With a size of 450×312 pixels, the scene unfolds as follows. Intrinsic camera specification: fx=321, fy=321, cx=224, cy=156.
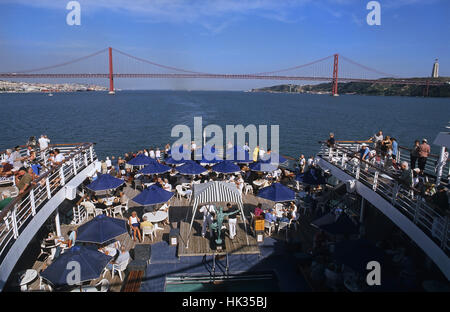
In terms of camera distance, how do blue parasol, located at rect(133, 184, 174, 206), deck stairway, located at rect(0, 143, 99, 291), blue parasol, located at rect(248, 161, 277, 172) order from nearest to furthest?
1. deck stairway, located at rect(0, 143, 99, 291)
2. blue parasol, located at rect(133, 184, 174, 206)
3. blue parasol, located at rect(248, 161, 277, 172)

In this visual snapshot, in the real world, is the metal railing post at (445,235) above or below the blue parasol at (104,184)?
above

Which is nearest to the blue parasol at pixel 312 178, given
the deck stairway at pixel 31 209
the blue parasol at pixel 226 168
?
the blue parasol at pixel 226 168

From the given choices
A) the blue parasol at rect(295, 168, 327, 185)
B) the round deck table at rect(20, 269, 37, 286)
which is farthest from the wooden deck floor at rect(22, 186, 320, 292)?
the blue parasol at rect(295, 168, 327, 185)

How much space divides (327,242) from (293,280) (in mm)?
1843

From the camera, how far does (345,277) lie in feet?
23.5

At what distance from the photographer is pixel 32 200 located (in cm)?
786

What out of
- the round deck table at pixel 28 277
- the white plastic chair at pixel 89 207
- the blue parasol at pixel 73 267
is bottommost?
the round deck table at pixel 28 277

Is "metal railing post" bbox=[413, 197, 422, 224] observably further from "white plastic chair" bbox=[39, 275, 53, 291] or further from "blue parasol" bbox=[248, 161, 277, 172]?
"white plastic chair" bbox=[39, 275, 53, 291]

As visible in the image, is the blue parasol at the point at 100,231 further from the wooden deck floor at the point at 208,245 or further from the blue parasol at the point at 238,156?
the blue parasol at the point at 238,156

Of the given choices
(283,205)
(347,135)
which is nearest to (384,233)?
(283,205)

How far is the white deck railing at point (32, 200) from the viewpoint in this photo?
6.59m

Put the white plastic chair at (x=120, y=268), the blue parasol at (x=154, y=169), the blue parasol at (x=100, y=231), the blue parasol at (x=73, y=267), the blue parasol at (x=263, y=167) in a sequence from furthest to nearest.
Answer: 1. the blue parasol at (x=263, y=167)
2. the blue parasol at (x=154, y=169)
3. the blue parasol at (x=100, y=231)
4. the white plastic chair at (x=120, y=268)
5. the blue parasol at (x=73, y=267)

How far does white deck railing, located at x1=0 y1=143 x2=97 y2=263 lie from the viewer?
21.6ft

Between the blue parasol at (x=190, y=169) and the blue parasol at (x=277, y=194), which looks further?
the blue parasol at (x=190, y=169)
